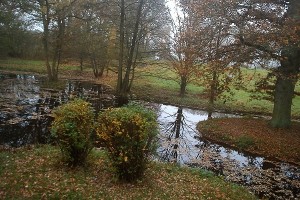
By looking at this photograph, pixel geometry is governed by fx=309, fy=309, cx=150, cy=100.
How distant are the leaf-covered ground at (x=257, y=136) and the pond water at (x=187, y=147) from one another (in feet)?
2.52

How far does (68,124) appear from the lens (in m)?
9.18

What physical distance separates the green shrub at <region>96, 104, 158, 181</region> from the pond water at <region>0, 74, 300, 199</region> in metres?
4.27

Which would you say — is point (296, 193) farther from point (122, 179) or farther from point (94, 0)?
point (94, 0)

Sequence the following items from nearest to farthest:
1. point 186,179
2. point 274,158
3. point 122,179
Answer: point 122,179 < point 186,179 < point 274,158

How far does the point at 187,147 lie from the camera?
1529 centimetres

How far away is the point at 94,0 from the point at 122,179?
2107 centimetres

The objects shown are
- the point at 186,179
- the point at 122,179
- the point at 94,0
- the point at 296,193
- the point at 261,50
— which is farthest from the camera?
the point at 94,0

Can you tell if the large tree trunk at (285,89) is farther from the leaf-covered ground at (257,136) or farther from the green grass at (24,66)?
the green grass at (24,66)

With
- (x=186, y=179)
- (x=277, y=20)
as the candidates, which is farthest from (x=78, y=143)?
(x=277, y=20)

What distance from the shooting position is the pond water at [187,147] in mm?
11719

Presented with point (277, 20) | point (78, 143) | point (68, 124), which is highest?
point (277, 20)

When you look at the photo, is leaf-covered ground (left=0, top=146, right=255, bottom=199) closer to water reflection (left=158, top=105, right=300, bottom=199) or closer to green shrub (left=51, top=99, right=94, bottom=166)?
green shrub (left=51, top=99, right=94, bottom=166)

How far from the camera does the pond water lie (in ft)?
38.4

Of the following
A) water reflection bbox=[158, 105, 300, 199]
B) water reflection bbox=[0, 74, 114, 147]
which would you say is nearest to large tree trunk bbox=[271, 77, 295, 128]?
water reflection bbox=[158, 105, 300, 199]
